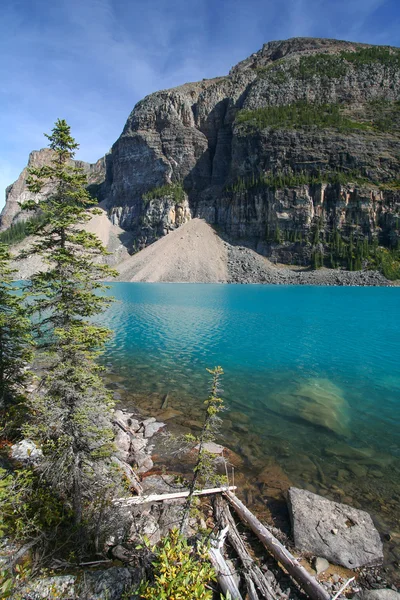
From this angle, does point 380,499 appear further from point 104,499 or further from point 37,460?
point 37,460

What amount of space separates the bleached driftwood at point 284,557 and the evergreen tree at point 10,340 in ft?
31.1

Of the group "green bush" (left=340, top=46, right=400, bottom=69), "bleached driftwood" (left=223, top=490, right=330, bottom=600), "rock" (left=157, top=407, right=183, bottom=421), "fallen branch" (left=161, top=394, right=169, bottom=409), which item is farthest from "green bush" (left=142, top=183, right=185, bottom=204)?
"bleached driftwood" (left=223, top=490, right=330, bottom=600)

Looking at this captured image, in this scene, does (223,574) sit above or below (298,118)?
below

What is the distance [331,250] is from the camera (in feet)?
459

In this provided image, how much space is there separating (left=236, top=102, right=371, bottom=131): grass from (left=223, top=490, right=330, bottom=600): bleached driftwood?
17844 cm

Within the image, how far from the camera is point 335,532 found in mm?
8727

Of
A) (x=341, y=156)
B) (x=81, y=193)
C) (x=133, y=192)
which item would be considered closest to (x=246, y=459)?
(x=81, y=193)

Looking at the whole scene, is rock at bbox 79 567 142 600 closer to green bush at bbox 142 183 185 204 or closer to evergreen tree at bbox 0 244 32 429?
evergreen tree at bbox 0 244 32 429

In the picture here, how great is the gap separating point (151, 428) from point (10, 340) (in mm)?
8170

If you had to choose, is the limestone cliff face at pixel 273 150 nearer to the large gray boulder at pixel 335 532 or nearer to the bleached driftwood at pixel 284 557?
the large gray boulder at pixel 335 532

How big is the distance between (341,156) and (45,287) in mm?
171268

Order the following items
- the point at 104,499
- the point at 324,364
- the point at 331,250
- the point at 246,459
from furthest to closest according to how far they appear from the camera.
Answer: the point at 331,250, the point at 324,364, the point at 246,459, the point at 104,499

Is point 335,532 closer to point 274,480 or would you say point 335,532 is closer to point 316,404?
point 274,480

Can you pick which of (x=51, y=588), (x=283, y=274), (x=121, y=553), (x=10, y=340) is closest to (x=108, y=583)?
(x=51, y=588)
